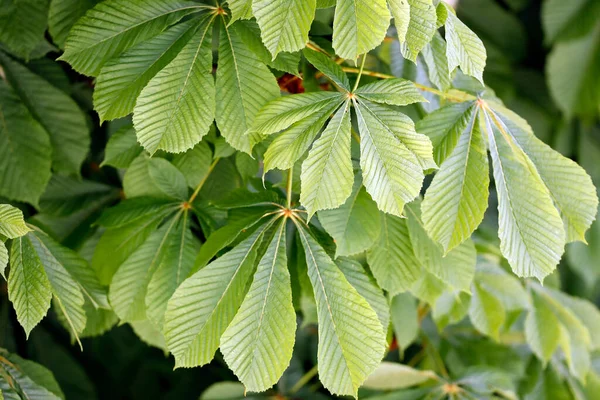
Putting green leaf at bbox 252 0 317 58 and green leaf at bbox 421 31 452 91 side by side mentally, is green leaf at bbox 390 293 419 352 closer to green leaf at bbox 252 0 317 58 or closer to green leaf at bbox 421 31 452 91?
green leaf at bbox 421 31 452 91

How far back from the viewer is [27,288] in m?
0.61

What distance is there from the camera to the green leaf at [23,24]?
764mm

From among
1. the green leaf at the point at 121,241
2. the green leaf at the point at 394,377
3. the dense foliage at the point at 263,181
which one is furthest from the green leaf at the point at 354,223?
the green leaf at the point at 394,377

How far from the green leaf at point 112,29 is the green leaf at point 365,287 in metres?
0.34

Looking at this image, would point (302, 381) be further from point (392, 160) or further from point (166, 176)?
point (392, 160)

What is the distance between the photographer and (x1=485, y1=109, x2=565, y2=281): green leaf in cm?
63

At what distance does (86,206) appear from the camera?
91 cm

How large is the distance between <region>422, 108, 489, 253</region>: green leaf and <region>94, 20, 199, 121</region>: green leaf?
30 cm

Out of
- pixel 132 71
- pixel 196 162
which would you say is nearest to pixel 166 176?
pixel 196 162

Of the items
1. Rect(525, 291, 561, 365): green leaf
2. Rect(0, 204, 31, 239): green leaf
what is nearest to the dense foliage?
Rect(0, 204, 31, 239): green leaf

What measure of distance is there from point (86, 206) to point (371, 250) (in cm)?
45

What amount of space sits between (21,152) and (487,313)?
0.75m

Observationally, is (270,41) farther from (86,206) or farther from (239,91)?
(86,206)

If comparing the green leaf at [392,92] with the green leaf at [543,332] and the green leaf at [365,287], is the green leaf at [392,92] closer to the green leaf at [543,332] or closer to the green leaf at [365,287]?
the green leaf at [365,287]
